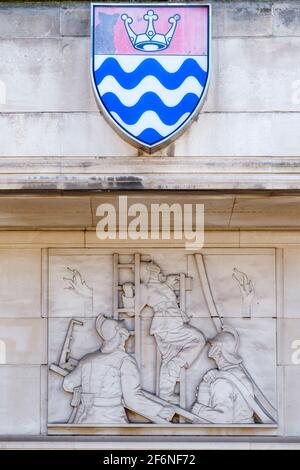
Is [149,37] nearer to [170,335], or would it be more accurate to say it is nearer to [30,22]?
[30,22]

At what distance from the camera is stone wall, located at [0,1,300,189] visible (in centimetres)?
640

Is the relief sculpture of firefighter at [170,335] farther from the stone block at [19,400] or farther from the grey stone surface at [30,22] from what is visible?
the grey stone surface at [30,22]

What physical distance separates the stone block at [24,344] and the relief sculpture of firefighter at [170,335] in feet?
2.84

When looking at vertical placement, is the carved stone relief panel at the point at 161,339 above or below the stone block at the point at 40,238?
below

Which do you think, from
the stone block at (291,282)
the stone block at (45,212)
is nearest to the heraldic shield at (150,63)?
the stone block at (45,212)

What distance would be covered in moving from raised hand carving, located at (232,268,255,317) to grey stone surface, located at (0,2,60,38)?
7.88 feet

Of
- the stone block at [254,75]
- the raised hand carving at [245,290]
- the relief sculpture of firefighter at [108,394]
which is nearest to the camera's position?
the stone block at [254,75]

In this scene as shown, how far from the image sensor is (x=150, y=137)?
6.39 m

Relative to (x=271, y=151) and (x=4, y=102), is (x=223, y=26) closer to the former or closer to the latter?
(x=271, y=151)

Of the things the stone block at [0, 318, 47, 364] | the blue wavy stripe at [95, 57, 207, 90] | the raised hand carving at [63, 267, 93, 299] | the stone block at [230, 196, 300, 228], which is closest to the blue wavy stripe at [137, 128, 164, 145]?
the blue wavy stripe at [95, 57, 207, 90]

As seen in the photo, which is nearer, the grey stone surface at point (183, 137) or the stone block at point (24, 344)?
the grey stone surface at point (183, 137)

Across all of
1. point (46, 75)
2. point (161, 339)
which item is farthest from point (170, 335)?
point (46, 75)

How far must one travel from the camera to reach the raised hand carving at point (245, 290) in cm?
691

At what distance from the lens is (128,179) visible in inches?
250
